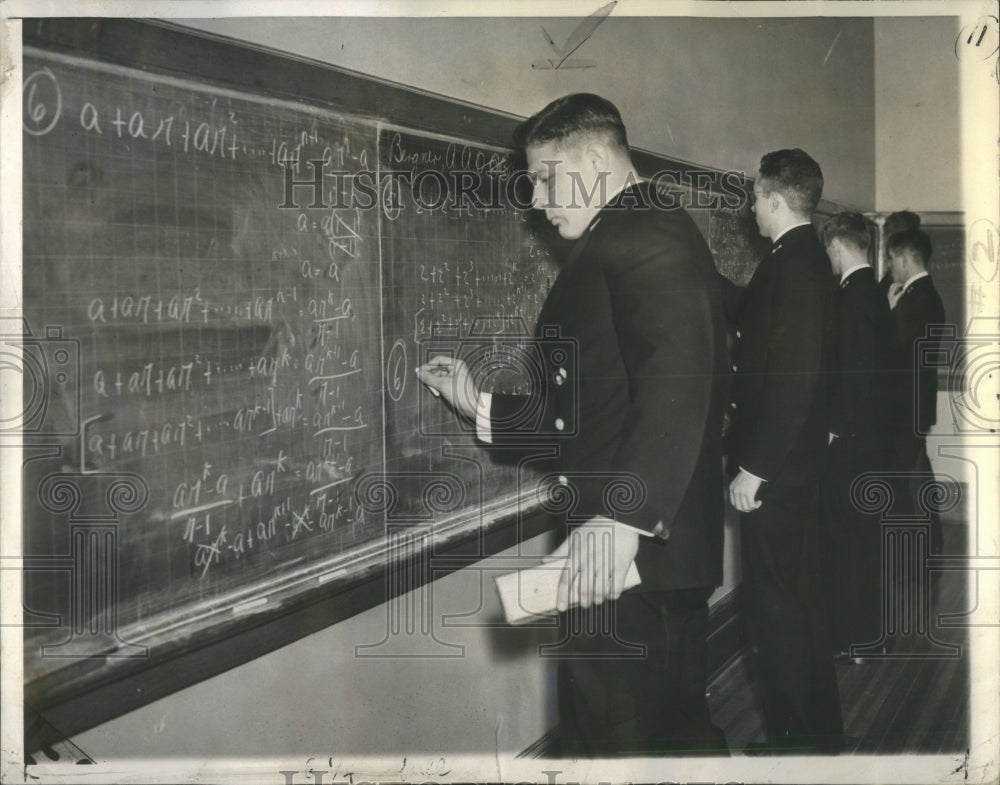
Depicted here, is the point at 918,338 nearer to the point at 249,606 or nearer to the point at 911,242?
the point at 911,242

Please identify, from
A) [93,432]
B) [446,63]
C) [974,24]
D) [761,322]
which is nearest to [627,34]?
[446,63]

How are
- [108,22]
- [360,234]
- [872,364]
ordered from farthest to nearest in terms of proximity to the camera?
Answer: [872,364], [360,234], [108,22]

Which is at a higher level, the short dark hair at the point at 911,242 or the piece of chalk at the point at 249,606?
the short dark hair at the point at 911,242

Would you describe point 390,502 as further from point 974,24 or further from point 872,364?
point 974,24

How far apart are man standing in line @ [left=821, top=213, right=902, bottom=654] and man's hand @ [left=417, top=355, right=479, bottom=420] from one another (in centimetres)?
74

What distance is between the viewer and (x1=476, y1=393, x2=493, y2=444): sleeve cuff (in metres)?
1.57

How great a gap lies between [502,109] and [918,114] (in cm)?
88

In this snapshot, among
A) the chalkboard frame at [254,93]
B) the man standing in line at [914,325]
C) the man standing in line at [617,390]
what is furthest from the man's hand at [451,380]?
the man standing in line at [914,325]

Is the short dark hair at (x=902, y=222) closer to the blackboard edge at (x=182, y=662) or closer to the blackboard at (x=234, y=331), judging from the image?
the blackboard at (x=234, y=331)

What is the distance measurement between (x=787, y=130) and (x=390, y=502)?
3.60 feet

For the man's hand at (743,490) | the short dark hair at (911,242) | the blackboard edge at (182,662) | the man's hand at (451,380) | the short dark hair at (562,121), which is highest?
the short dark hair at (562,121)

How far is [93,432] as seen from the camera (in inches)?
55.7

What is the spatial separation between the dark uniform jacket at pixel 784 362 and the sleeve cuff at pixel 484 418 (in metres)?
0.49

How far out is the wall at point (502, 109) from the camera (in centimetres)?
151
